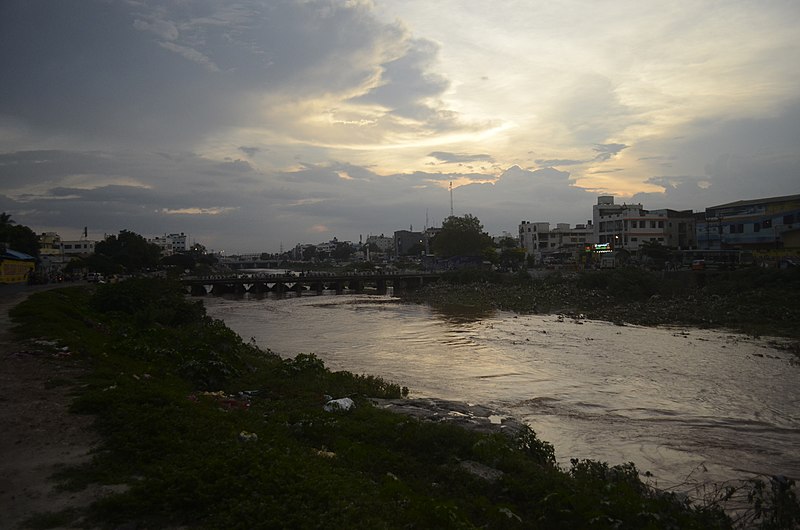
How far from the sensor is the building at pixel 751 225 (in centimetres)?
5162

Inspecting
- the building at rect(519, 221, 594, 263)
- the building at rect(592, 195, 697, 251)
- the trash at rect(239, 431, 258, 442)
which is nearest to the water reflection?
the trash at rect(239, 431, 258, 442)

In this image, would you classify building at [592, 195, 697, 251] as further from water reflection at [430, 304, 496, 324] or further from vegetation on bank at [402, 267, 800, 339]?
water reflection at [430, 304, 496, 324]

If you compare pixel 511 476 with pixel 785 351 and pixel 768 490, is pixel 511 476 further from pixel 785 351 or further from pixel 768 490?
pixel 785 351

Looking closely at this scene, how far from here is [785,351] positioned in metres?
24.2

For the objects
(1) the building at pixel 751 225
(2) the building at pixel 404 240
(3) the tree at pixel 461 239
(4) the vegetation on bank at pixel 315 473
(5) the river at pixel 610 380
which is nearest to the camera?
(4) the vegetation on bank at pixel 315 473

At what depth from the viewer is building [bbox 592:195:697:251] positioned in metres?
72.2

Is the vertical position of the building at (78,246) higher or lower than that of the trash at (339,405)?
higher

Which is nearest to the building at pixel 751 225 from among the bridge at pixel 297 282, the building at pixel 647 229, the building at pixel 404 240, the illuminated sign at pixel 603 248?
the building at pixel 647 229

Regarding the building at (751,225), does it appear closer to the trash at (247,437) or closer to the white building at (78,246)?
the trash at (247,437)

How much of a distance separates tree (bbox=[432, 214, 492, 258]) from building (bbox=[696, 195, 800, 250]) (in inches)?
1564

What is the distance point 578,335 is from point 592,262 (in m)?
46.3

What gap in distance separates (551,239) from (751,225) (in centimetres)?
4918

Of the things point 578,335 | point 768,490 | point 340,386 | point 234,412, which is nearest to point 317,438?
point 234,412

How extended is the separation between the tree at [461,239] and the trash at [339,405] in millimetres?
84494
